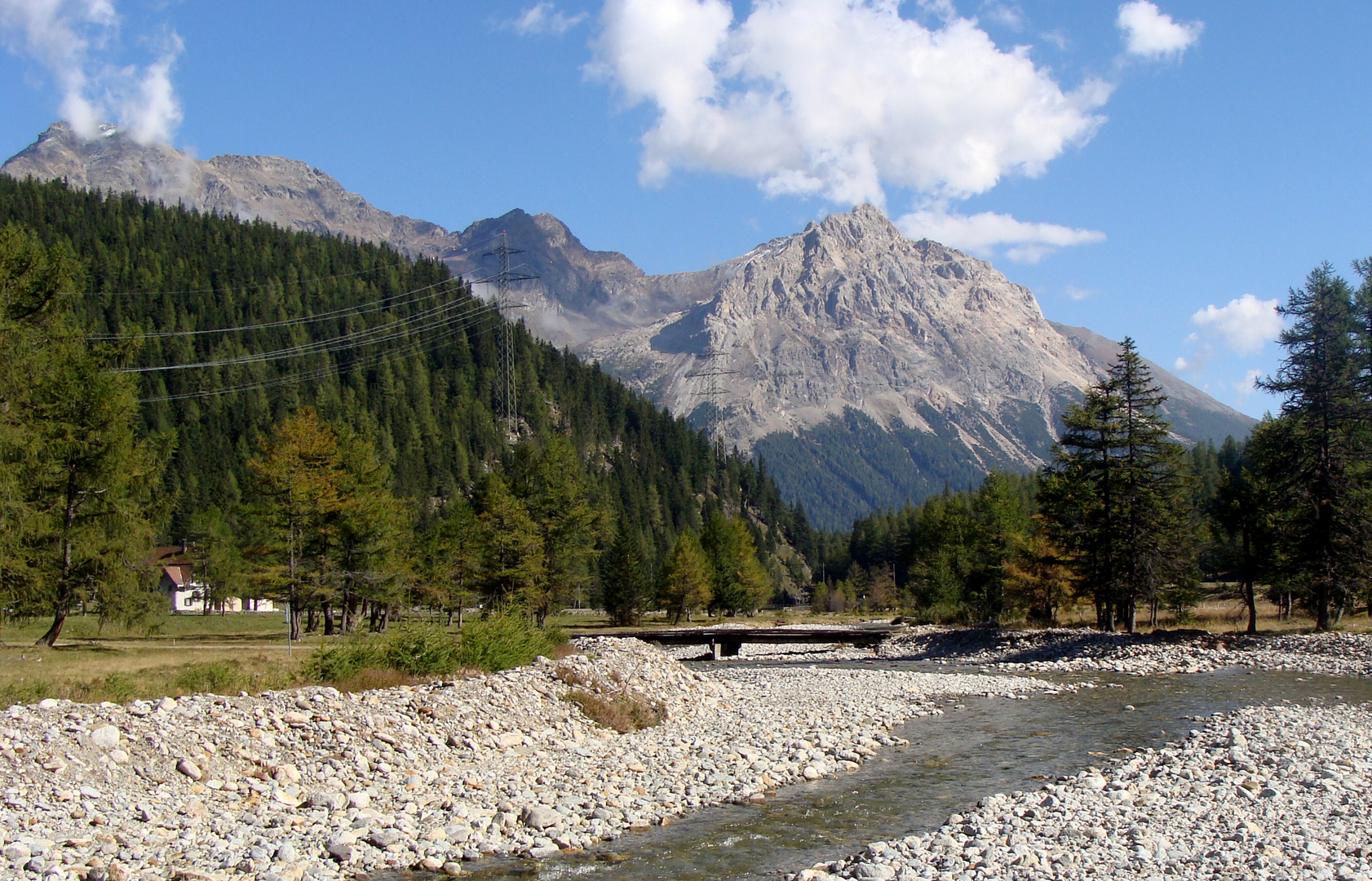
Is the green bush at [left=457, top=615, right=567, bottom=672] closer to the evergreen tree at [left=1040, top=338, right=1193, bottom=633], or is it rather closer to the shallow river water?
the shallow river water

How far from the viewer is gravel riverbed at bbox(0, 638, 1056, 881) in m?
11.4

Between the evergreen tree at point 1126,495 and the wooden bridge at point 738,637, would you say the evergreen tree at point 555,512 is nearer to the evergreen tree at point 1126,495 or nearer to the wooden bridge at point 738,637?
the wooden bridge at point 738,637

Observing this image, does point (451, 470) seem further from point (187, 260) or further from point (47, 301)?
point (47, 301)

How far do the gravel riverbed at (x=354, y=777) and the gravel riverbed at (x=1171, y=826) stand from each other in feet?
13.8

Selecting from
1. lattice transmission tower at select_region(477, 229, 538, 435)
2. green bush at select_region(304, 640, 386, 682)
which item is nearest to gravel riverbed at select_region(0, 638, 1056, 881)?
green bush at select_region(304, 640, 386, 682)

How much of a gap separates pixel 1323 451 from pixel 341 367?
144m

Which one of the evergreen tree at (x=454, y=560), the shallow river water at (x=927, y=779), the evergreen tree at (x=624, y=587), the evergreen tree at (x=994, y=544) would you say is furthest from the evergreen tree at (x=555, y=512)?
the shallow river water at (x=927, y=779)

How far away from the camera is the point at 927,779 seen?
1733 centimetres

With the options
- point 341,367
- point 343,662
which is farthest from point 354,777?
point 341,367

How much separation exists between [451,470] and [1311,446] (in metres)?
118

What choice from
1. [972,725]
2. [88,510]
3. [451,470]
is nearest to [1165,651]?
[972,725]

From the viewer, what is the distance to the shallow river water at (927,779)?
39.1 ft

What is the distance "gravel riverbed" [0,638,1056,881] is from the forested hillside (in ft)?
332

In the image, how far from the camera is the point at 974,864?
11.2 meters
